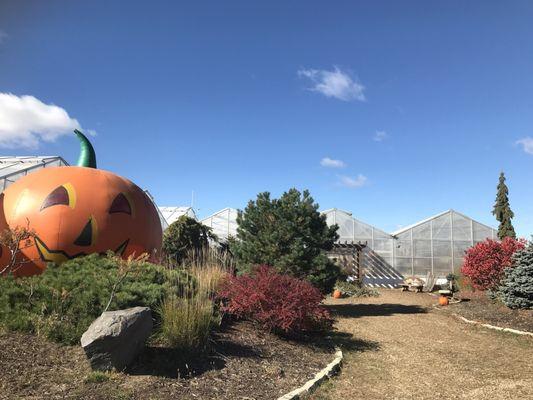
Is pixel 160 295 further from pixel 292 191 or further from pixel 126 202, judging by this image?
pixel 292 191

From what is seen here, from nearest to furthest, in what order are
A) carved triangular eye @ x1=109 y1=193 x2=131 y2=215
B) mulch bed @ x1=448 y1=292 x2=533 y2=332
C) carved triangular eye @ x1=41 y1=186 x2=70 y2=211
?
1. carved triangular eye @ x1=41 y1=186 x2=70 y2=211
2. carved triangular eye @ x1=109 y1=193 x2=131 y2=215
3. mulch bed @ x1=448 y1=292 x2=533 y2=332

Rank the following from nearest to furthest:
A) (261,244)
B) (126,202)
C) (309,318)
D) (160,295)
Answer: (160,295)
(309,318)
(126,202)
(261,244)

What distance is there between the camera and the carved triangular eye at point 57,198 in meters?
7.82

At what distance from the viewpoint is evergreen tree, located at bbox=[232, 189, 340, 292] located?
11.5 metres

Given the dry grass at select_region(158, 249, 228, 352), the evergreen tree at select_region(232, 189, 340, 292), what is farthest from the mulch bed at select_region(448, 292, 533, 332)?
the dry grass at select_region(158, 249, 228, 352)

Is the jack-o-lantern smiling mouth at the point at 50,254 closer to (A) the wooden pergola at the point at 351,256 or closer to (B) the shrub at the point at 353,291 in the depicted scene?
(B) the shrub at the point at 353,291

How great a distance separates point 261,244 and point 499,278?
25.2 feet

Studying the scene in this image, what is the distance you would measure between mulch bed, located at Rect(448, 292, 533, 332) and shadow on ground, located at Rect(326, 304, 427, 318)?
1098 millimetres

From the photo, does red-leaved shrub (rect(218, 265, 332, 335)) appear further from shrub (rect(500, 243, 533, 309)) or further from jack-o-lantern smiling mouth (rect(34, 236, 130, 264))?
shrub (rect(500, 243, 533, 309))

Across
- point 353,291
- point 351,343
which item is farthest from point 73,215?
point 353,291

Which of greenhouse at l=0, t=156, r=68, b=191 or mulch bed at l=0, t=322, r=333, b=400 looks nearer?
mulch bed at l=0, t=322, r=333, b=400

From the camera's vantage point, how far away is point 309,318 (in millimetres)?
7805

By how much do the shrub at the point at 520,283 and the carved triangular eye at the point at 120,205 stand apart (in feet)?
31.6

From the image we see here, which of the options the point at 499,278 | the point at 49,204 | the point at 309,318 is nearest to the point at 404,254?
the point at 499,278
